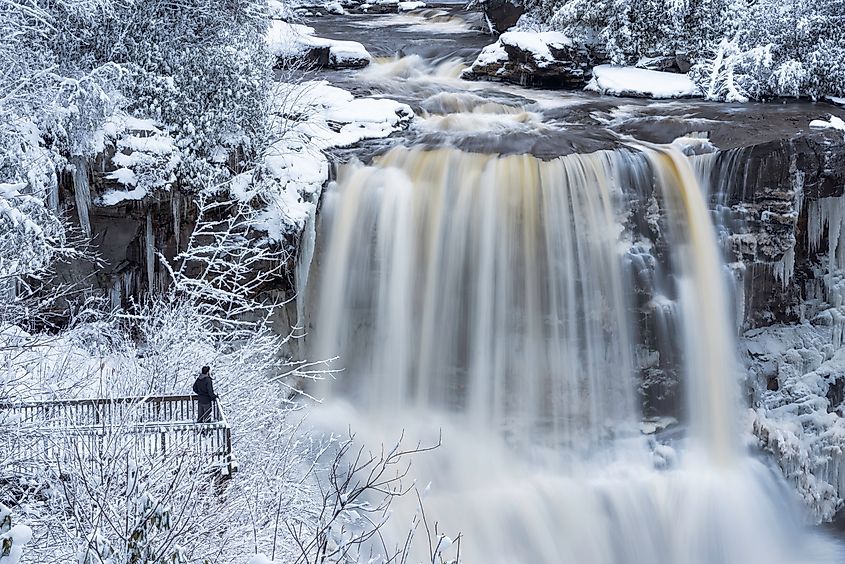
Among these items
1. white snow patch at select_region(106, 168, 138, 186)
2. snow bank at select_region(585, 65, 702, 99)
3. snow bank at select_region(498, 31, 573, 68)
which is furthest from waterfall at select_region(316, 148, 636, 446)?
snow bank at select_region(498, 31, 573, 68)

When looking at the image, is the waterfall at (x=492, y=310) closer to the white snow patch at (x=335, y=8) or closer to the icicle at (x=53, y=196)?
the icicle at (x=53, y=196)

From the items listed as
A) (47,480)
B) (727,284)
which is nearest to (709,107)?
(727,284)

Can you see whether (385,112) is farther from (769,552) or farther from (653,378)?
(769,552)

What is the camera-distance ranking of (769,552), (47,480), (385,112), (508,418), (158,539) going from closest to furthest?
(158,539) → (47,480) → (769,552) → (508,418) → (385,112)

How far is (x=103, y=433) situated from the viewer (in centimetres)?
768

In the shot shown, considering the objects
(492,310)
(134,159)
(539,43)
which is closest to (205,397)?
(134,159)

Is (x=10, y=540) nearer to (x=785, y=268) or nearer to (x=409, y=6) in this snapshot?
A: (x=785, y=268)

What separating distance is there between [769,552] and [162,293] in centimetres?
1032

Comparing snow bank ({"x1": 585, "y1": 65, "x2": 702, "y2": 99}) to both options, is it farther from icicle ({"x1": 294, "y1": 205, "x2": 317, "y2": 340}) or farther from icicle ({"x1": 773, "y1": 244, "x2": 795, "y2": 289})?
icicle ({"x1": 294, "y1": 205, "x2": 317, "y2": 340})

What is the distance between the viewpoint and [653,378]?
14734 millimetres

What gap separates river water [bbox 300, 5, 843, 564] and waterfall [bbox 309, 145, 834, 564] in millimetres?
25

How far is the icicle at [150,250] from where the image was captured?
1368 centimetres

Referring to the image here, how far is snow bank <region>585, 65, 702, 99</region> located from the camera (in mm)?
20906

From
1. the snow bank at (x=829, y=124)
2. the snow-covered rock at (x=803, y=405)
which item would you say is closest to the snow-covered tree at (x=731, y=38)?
the snow bank at (x=829, y=124)
